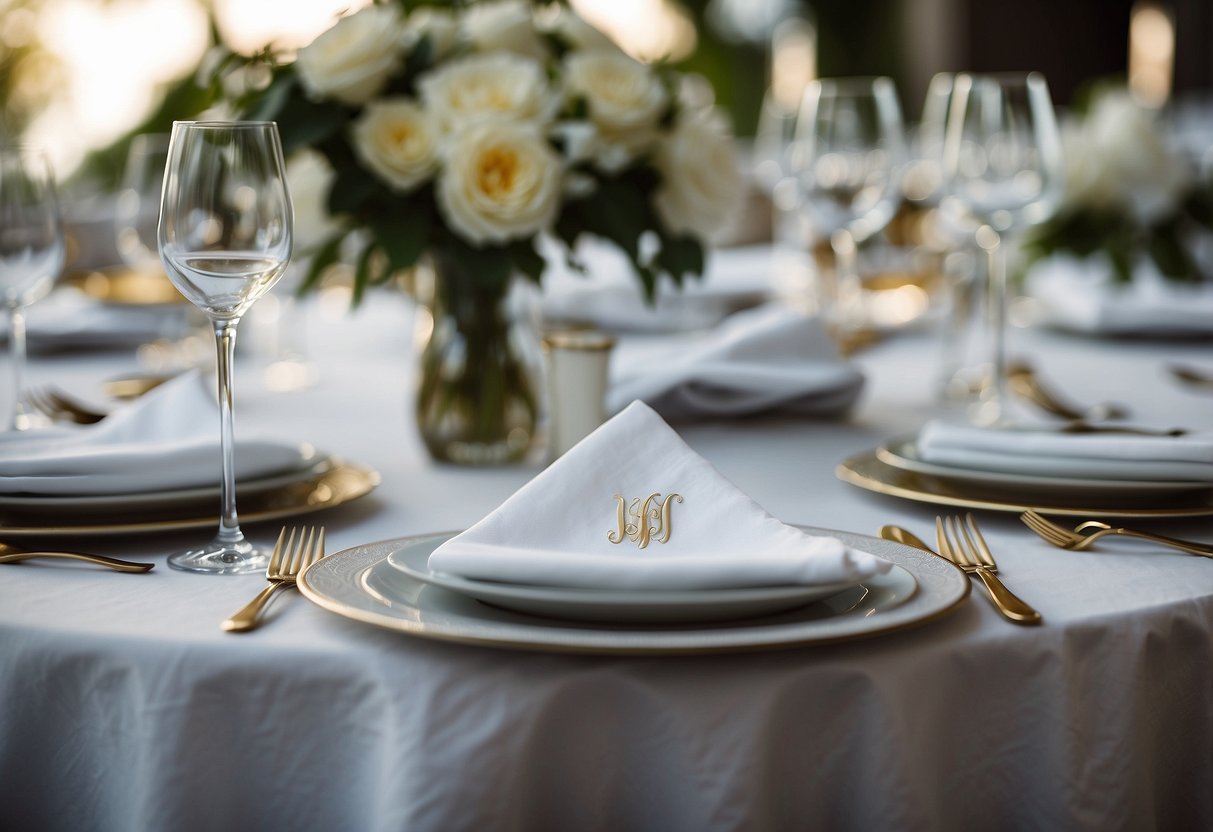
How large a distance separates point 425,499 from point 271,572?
32cm

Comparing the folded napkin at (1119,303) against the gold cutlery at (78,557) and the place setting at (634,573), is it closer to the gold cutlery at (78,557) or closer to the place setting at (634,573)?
the place setting at (634,573)

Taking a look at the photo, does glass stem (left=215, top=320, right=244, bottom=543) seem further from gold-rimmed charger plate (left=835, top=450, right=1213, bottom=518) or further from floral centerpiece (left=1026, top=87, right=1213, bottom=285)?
floral centerpiece (left=1026, top=87, right=1213, bottom=285)

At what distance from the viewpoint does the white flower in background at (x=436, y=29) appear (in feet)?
4.46

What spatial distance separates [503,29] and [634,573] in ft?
2.59

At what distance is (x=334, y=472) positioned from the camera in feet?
3.97

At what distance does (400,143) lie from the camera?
4.27ft

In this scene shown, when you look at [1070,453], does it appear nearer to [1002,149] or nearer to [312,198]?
[1002,149]

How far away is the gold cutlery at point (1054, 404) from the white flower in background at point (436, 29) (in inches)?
30.0

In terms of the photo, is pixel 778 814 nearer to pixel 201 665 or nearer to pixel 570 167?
pixel 201 665

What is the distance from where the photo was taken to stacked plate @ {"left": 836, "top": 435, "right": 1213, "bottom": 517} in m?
1.05

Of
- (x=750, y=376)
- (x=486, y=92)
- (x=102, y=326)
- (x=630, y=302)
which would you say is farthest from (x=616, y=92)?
(x=102, y=326)

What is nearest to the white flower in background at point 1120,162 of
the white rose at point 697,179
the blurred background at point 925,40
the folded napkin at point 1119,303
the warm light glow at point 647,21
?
the folded napkin at point 1119,303

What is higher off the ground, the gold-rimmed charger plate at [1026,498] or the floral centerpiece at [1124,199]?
the floral centerpiece at [1124,199]

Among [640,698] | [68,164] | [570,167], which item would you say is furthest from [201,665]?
[68,164]
